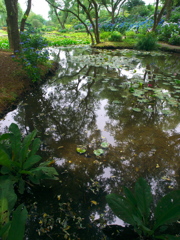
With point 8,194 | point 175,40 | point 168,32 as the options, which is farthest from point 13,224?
point 168,32

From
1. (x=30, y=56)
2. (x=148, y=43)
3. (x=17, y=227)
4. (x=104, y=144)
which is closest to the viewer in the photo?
(x=17, y=227)

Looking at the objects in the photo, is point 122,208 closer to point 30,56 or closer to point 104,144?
point 104,144

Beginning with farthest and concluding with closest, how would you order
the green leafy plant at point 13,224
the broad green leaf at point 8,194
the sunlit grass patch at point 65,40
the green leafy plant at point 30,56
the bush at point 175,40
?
1. the sunlit grass patch at point 65,40
2. the bush at point 175,40
3. the green leafy plant at point 30,56
4. the broad green leaf at point 8,194
5. the green leafy plant at point 13,224

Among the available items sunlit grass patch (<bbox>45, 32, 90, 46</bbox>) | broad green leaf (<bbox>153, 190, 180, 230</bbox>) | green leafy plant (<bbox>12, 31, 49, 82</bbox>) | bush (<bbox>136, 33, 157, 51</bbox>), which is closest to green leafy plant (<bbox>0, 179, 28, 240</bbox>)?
broad green leaf (<bbox>153, 190, 180, 230</bbox>)

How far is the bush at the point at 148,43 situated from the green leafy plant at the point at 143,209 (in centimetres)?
1091

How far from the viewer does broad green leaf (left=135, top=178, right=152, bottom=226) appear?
47.7 inches

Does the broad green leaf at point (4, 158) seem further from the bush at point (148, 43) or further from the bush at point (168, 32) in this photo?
the bush at point (168, 32)

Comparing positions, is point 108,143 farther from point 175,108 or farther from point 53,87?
point 53,87

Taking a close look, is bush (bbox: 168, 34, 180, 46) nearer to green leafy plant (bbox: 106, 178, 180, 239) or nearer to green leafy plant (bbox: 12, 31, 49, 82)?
green leafy plant (bbox: 12, 31, 49, 82)

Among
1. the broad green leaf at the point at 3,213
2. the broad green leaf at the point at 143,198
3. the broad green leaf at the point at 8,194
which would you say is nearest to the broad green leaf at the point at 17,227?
the broad green leaf at the point at 3,213

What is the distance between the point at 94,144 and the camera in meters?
2.37

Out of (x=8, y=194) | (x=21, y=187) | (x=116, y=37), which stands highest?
(x=116, y=37)

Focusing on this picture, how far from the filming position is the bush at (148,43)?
10.1 metres

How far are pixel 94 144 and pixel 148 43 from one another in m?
10.1
